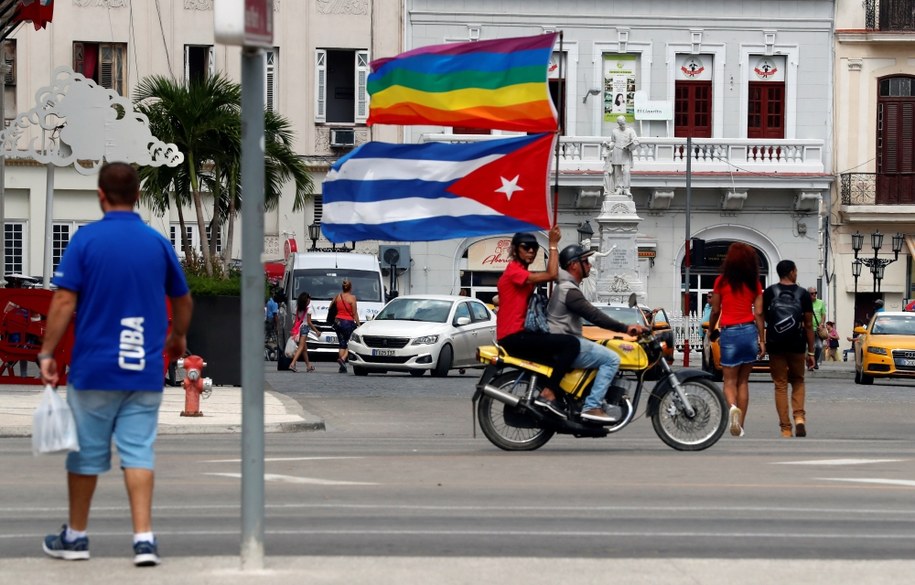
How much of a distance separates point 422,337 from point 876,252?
758 inches

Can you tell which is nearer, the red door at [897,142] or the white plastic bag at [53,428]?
the white plastic bag at [53,428]

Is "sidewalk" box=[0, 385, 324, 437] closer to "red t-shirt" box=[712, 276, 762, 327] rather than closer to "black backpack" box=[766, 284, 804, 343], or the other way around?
"red t-shirt" box=[712, 276, 762, 327]

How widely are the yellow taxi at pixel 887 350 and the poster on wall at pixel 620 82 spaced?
15556mm

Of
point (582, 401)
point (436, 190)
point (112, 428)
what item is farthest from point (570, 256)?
point (112, 428)

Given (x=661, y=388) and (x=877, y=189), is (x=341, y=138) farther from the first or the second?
(x=661, y=388)

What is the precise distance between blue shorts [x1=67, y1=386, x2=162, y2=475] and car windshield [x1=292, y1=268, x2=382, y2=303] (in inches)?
1222

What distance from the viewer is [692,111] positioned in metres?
49.3

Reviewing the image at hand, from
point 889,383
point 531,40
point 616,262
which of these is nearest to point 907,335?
point 889,383

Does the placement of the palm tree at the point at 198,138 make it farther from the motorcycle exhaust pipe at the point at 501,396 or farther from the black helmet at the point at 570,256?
the motorcycle exhaust pipe at the point at 501,396

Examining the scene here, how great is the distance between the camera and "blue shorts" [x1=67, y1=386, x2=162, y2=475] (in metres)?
7.93

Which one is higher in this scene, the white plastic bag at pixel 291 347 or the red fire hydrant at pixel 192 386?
the red fire hydrant at pixel 192 386

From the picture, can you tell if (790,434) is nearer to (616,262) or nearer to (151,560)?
(151,560)

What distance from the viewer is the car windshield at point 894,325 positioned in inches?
1357

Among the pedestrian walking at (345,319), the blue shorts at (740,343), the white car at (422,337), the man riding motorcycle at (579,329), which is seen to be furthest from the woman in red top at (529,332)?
the pedestrian walking at (345,319)
